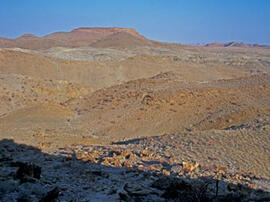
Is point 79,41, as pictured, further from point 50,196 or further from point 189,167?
point 50,196

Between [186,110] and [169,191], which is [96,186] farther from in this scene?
[186,110]

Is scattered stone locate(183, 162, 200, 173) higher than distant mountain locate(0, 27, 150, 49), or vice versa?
distant mountain locate(0, 27, 150, 49)

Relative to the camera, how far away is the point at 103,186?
4.97 m

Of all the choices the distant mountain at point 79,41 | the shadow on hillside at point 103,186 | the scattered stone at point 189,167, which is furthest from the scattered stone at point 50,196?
the distant mountain at point 79,41

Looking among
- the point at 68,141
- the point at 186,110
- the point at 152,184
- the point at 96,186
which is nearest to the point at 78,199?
the point at 96,186

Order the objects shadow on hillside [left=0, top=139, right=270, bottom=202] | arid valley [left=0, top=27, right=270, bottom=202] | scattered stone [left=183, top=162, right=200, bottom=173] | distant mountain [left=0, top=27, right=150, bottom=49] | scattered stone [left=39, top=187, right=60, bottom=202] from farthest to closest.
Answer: distant mountain [left=0, top=27, right=150, bottom=49] < scattered stone [left=183, top=162, right=200, bottom=173] < arid valley [left=0, top=27, right=270, bottom=202] < shadow on hillside [left=0, top=139, right=270, bottom=202] < scattered stone [left=39, top=187, right=60, bottom=202]

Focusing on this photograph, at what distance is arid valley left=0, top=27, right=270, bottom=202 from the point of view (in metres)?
4.80

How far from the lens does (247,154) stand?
8016 mm

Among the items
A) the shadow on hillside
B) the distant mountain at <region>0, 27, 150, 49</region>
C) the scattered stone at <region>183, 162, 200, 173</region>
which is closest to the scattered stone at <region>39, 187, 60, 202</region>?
the shadow on hillside

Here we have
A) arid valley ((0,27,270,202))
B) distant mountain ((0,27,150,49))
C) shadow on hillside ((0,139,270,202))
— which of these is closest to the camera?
shadow on hillside ((0,139,270,202))

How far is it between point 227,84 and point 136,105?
4907 mm

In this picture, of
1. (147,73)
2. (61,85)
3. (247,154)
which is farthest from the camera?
(147,73)

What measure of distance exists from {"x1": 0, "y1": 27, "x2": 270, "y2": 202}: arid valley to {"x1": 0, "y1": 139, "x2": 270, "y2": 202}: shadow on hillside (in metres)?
0.02

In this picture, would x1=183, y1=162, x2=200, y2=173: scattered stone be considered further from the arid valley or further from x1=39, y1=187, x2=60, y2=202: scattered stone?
x1=39, y1=187, x2=60, y2=202: scattered stone
